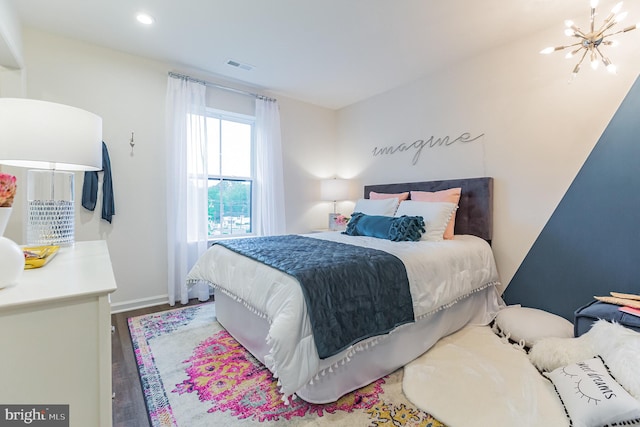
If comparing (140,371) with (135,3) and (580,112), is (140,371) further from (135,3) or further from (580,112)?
(580,112)

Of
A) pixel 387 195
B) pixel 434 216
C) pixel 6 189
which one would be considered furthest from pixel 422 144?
pixel 6 189

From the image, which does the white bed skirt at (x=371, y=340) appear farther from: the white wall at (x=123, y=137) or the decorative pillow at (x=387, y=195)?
the decorative pillow at (x=387, y=195)

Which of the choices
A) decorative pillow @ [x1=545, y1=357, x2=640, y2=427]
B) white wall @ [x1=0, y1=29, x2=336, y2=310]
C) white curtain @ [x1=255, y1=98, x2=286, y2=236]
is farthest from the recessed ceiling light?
decorative pillow @ [x1=545, y1=357, x2=640, y2=427]

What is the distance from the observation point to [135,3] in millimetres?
2195

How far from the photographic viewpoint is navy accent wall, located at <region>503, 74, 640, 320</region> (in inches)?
81.8

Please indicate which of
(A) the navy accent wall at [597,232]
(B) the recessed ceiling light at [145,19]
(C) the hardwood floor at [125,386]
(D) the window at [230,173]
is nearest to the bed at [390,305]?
(A) the navy accent wall at [597,232]

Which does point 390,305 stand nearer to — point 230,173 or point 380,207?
point 380,207

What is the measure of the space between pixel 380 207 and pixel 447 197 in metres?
0.71

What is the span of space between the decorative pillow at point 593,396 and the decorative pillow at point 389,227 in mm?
1340

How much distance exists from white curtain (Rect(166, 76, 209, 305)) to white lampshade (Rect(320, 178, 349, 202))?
1710 mm

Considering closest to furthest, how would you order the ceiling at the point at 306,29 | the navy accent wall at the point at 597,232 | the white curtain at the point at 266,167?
the navy accent wall at the point at 597,232 < the ceiling at the point at 306,29 < the white curtain at the point at 266,167

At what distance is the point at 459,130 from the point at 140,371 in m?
3.54

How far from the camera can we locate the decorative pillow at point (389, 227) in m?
2.65

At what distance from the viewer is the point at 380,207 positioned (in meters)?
3.29
